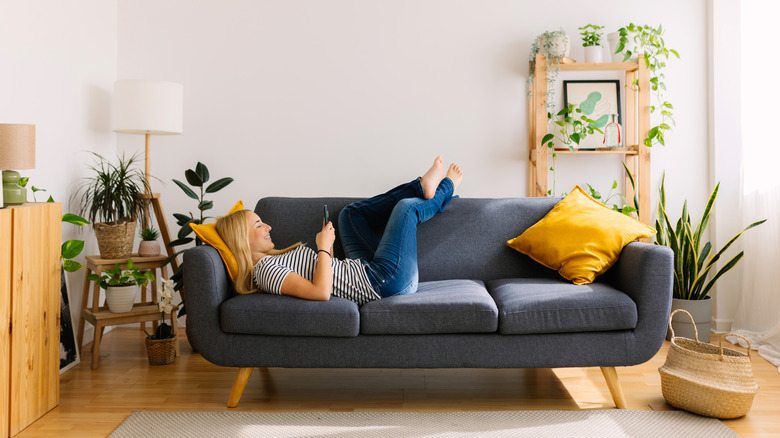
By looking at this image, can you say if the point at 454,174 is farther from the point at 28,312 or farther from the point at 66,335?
the point at 66,335

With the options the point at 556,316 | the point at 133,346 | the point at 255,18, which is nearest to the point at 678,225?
the point at 556,316

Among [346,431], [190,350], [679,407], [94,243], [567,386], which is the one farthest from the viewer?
[94,243]

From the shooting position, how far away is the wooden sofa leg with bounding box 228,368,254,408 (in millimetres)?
2414

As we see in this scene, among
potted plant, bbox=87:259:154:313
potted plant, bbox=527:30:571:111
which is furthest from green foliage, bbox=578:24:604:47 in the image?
potted plant, bbox=87:259:154:313

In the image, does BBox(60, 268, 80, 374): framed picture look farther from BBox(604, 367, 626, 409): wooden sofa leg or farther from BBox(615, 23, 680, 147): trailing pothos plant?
BBox(615, 23, 680, 147): trailing pothos plant

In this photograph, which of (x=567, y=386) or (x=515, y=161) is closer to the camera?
(x=567, y=386)

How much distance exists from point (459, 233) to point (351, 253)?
1.82 feet

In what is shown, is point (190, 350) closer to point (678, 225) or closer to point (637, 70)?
point (678, 225)

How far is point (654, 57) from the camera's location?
3.58 m

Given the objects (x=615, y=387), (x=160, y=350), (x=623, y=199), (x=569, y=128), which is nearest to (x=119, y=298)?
(x=160, y=350)

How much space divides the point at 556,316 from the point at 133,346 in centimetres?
238

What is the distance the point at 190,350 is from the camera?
3330mm

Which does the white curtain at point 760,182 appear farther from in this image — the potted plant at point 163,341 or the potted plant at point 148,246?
the potted plant at point 148,246

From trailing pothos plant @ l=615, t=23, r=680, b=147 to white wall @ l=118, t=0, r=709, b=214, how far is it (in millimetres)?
163
